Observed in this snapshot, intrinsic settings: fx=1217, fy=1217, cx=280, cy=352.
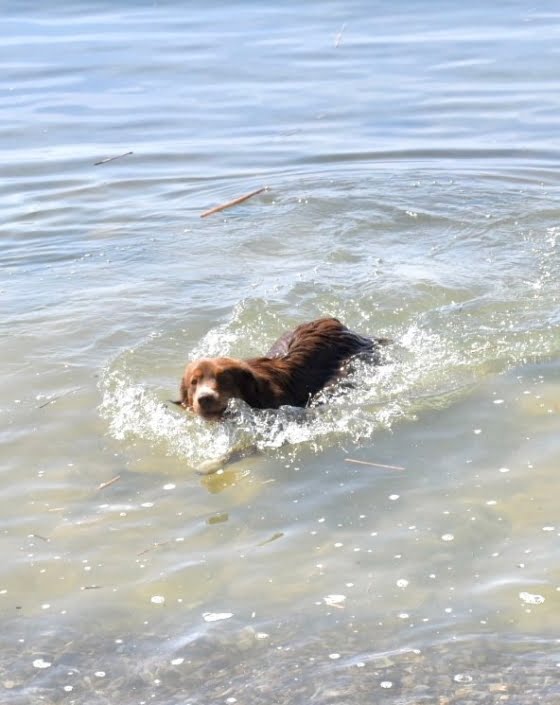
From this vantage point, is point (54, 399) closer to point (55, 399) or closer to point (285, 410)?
point (55, 399)

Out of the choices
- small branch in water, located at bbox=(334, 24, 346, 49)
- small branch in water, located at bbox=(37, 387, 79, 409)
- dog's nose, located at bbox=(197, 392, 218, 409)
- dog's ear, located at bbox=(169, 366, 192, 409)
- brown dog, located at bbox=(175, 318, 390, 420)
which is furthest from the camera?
small branch in water, located at bbox=(334, 24, 346, 49)

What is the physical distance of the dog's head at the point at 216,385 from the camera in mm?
7848

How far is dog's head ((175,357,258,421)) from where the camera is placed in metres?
7.85

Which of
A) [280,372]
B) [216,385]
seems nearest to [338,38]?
[280,372]

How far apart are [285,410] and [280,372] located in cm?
30

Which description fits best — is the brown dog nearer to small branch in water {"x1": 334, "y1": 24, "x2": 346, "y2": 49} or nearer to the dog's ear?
the dog's ear

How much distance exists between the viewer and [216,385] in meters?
7.92

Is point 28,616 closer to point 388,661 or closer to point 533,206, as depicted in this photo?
point 388,661

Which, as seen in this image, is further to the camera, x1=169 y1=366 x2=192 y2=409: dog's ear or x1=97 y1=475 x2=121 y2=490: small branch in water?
x1=169 y1=366 x2=192 y2=409: dog's ear

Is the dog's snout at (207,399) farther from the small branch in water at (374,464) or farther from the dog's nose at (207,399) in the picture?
the small branch in water at (374,464)

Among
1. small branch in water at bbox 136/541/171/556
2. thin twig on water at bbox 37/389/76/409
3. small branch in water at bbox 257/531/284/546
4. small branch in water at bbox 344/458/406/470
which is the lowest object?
small branch in water at bbox 344/458/406/470

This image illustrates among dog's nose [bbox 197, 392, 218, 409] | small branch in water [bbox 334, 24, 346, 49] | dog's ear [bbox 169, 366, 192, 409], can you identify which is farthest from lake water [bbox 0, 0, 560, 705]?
small branch in water [bbox 334, 24, 346, 49]

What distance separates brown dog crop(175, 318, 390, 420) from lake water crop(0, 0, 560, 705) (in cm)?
18

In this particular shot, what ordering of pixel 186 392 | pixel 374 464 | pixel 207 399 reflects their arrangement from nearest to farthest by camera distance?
pixel 374 464 < pixel 207 399 < pixel 186 392
